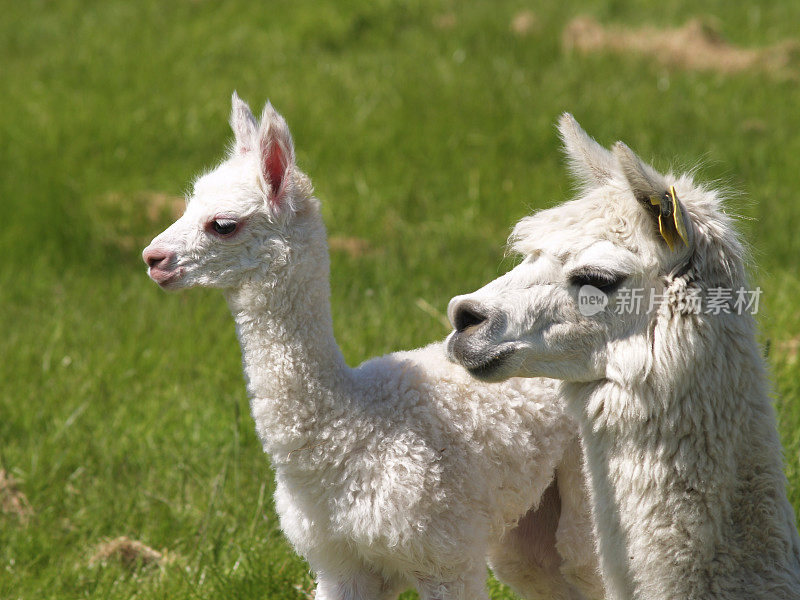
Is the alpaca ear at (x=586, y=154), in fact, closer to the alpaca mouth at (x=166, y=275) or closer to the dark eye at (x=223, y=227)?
the dark eye at (x=223, y=227)

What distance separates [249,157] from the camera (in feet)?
9.95

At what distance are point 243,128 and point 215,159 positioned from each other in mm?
4258

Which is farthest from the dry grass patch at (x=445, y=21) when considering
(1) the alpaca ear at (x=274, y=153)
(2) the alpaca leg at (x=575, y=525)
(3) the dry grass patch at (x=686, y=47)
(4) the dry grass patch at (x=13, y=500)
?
(2) the alpaca leg at (x=575, y=525)

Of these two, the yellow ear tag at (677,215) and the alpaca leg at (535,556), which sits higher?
the yellow ear tag at (677,215)

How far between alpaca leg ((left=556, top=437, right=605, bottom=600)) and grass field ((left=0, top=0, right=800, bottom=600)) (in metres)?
0.66

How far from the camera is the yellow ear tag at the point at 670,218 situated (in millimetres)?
2287

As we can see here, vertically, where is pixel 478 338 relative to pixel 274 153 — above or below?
below

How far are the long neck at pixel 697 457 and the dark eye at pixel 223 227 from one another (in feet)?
3.68

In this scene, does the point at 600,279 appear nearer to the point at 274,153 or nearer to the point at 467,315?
the point at 467,315

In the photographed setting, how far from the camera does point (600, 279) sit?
2434 mm

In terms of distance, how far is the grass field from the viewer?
4016mm

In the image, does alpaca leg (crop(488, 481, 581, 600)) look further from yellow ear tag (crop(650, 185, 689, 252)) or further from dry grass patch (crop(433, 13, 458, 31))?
dry grass patch (crop(433, 13, 458, 31))

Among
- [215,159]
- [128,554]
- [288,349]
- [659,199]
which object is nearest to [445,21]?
[215,159]

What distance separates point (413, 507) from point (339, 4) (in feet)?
25.4
